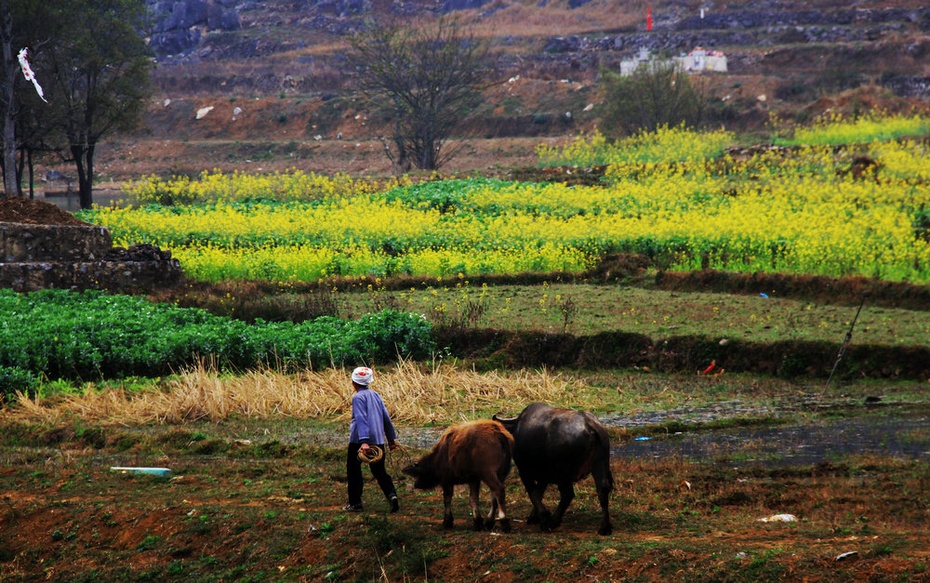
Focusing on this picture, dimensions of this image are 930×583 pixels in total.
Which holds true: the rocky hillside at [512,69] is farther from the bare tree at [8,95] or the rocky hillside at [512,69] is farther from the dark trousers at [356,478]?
the dark trousers at [356,478]

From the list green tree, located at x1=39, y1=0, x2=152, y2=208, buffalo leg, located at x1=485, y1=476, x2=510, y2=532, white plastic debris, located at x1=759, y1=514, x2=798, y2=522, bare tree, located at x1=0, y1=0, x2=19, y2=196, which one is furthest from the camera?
green tree, located at x1=39, y1=0, x2=152, y2=208

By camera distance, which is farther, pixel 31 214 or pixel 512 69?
pixel 512 69

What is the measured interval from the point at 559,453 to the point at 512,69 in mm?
61494

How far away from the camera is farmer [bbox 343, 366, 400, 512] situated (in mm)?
8375

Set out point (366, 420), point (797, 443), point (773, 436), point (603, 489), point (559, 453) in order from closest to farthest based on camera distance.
A: point (603, 489)
point (559, 453)
point (366, 420)
point (797, 443)
point (773, 436)

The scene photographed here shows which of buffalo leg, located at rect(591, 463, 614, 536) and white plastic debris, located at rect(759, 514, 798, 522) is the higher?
buffalo leg, located at rect(591, 463, 614, 536)

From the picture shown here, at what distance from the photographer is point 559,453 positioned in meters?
7.67

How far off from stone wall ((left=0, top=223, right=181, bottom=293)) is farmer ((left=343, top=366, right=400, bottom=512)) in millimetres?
12881

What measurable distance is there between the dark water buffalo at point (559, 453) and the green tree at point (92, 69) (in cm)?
3095

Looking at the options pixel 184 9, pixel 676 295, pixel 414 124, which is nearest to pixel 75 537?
pixel 676 295

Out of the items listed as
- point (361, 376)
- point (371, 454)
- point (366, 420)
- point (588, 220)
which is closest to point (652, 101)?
point (588, 220)

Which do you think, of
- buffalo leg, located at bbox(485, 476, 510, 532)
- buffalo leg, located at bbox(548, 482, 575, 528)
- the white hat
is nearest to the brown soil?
the white hat

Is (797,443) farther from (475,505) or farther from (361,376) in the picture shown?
(361,376)

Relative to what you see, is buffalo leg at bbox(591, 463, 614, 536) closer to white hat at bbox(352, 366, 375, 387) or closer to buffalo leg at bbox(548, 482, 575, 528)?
buffalo leg at bbox(548, 482, 575, 528)
